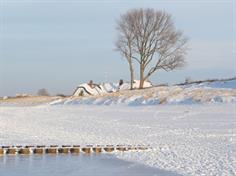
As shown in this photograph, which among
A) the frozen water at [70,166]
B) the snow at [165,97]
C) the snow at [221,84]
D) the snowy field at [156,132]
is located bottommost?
the frozen water at [70,166]

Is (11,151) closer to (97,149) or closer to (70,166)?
(97,149)

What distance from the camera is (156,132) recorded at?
2480 centimetres

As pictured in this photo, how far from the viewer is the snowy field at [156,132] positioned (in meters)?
16.3

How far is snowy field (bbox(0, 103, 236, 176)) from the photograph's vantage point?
16328 millimetres

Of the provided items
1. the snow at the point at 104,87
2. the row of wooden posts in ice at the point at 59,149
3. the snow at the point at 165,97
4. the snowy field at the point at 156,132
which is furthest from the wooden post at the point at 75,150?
the snow at the point at 104,87

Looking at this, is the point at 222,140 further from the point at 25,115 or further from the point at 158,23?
the point at 158,23

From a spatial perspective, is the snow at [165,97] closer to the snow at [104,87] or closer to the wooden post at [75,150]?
the snow at [104,87]

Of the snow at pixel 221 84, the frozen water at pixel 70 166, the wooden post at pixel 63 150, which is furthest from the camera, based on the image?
the snow at pixel 221 84

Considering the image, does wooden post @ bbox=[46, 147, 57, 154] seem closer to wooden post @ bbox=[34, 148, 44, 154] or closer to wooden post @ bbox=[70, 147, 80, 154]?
wooden post @ bbox=[34, 148, 44, 154]

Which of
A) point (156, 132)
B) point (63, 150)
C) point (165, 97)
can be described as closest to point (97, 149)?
point (63, 150)

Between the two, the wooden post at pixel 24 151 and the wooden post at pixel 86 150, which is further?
the wooden post at pixel 86 150

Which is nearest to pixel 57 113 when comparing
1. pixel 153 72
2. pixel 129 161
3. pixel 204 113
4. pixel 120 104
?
pixel 120 104

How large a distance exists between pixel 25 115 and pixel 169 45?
32.2 metres

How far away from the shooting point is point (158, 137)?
2297cm
